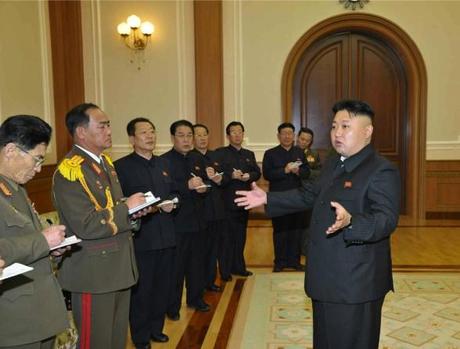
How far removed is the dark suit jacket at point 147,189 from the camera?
3045 mm

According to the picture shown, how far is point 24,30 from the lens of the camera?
594cm

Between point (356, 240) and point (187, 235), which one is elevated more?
point (356, 240)

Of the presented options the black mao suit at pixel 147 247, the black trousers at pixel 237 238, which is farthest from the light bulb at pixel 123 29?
the black mao suit at pixel 147 247

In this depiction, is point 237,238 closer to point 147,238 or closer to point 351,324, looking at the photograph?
point 147,238

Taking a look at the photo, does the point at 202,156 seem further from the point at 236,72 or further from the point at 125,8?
the point at 125,8

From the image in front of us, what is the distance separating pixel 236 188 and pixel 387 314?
1849 mm

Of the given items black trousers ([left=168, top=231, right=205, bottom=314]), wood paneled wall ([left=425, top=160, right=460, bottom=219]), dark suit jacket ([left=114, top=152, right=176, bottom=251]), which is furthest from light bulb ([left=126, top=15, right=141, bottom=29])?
wood paneled wall ([left=425, top=160, right=460, bottom=219])

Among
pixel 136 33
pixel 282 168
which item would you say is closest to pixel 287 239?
pixel 282 168

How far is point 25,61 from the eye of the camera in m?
5.99

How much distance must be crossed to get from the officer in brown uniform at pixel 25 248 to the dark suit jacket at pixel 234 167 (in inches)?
115

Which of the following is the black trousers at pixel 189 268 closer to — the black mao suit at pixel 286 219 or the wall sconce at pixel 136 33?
the black mao suit at pixel 286 219

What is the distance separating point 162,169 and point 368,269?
172 cm

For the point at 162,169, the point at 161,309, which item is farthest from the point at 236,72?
the point at 161,309

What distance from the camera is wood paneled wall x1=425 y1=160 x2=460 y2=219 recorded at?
7.33 meters
